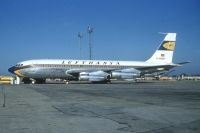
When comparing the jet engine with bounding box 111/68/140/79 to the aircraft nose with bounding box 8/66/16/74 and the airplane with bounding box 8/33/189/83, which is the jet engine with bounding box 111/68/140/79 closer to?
the airplane with bounding box 8/33/189/83

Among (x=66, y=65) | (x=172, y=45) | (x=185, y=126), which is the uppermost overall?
(x=172, y=45)

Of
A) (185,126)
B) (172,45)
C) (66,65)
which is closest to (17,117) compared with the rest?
(185,126)

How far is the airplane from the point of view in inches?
1890

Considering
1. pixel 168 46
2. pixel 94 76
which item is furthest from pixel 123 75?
pixel 168 46

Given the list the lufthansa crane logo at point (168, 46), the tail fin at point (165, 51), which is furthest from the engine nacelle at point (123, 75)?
the lufthansa crane logo at point (168, 46)

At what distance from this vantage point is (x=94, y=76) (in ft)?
162

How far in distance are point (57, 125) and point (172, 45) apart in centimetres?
5039

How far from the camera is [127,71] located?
51188 mm

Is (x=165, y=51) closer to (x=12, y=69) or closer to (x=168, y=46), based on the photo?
(x=168, y=46)

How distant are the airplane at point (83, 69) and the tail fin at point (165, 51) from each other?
1.13 m

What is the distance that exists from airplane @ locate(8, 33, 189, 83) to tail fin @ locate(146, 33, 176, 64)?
1133 millimetres

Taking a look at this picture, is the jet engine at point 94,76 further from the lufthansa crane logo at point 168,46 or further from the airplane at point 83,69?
the lufthansa crane logo at point 168,46

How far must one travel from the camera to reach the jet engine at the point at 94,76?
4888 cm

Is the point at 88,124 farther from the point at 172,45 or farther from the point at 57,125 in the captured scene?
the point at 172,45
